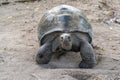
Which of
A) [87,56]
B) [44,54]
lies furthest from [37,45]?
[87,56]

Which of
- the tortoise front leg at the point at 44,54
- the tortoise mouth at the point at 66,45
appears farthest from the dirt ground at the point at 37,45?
the tortoise mouth at the point at 66,45

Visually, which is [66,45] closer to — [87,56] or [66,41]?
[66,41]

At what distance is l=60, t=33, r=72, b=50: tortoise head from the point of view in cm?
504

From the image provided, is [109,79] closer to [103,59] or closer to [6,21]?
[103,59]

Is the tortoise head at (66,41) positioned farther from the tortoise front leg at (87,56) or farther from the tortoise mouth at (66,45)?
the tortoise front leg at (87,56)

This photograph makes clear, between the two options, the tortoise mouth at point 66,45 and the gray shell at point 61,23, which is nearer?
the tortoise mouth at point 66,45

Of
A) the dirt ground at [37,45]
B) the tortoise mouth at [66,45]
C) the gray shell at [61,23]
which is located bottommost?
the dirt ground at [37,45]

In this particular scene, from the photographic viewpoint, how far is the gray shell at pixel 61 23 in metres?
5.29

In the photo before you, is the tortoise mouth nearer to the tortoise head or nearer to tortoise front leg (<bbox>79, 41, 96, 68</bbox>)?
the tortoise head

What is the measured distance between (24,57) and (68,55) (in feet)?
2.12

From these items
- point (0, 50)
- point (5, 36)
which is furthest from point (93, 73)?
point (5, 36)

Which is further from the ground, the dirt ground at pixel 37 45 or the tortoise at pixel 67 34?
the tortoise at pixel 67 34

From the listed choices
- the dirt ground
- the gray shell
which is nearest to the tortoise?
the gray shell

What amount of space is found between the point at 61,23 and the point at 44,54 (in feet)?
1.63
